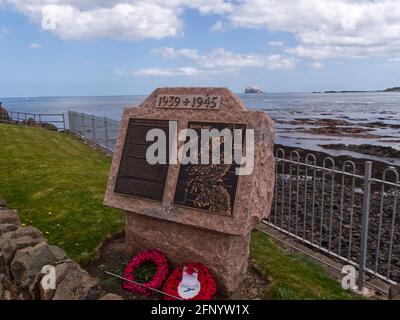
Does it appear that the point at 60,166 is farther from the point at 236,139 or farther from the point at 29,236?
the point at 236,139

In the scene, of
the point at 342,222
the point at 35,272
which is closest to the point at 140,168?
the point at 35,272

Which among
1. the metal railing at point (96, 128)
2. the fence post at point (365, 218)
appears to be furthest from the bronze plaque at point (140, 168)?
the metal railing at point (96, 128)

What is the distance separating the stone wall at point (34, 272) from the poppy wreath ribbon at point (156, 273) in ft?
3.25

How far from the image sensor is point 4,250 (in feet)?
16.0

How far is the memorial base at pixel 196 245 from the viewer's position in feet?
16.7

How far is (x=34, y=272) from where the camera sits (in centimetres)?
450

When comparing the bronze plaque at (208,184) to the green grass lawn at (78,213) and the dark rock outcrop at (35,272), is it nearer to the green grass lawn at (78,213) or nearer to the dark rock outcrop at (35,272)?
the green grass lawn at (78,213)

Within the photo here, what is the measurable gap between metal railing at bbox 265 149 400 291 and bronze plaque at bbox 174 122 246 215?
6.48ft

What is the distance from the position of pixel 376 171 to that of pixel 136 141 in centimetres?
1608

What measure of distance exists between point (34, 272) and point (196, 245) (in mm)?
2083

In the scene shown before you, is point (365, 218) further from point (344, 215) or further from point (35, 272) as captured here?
point (344, 215)

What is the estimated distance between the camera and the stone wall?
4.14 metres
